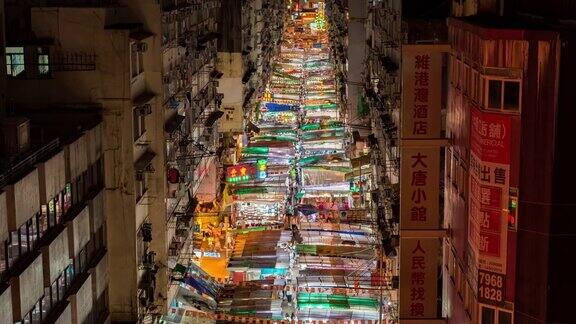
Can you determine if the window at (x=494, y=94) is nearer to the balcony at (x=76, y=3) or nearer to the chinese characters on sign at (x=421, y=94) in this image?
the chinese characters on sign at (x=421, y=94)

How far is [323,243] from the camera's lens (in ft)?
137

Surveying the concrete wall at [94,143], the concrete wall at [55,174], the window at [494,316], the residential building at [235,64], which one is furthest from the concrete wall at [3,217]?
the residential building at [235,64]

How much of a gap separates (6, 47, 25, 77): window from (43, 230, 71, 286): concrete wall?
7466mm

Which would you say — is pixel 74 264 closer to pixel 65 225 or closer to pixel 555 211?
pixel 65 225

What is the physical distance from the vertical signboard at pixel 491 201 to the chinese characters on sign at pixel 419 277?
16.7 feet

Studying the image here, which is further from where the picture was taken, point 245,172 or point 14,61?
point 245,172

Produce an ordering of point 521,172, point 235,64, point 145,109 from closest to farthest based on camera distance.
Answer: point 521,172
point 145,109
point 235,64

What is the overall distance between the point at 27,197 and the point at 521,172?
34.0 ft

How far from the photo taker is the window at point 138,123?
28.7 metres

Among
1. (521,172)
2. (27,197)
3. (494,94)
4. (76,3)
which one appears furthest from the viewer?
(76,3)

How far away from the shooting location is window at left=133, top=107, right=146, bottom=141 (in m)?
28.7

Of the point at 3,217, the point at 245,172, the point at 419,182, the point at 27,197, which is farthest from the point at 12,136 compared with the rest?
the point at 245,172

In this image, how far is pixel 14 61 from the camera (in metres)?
26.6

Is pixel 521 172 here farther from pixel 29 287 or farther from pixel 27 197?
pixel 29 287
